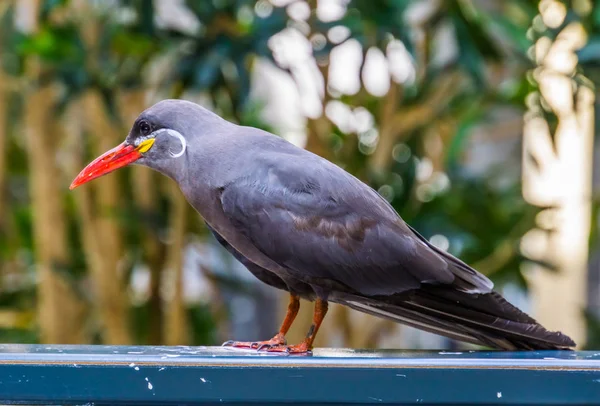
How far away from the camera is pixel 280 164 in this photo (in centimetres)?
188

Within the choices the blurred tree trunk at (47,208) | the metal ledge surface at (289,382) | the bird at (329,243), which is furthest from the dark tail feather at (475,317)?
the blurred tree trunk at (47,208)

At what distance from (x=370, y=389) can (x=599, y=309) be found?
5.91 meters

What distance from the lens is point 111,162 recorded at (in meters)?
2.03

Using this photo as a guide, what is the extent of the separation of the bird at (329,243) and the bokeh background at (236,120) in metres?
1.27

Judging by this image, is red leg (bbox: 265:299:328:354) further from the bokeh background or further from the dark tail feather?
the bokeh background

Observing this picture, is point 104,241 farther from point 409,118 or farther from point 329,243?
point 329,243

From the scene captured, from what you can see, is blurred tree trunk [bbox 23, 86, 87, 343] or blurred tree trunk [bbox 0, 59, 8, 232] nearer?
blurred tree trunk [bbox 23, 86, 87, 343]

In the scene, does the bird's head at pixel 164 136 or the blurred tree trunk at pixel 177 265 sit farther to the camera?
the blurred tree trunk at pixel 177 265

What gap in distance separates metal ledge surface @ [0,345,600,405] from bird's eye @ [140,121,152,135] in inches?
24.3

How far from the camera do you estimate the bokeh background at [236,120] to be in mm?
3244

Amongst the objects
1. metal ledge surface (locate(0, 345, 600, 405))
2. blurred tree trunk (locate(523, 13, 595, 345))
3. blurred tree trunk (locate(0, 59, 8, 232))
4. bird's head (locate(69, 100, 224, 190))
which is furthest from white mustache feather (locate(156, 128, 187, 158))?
blurred tree trunk (locate(0, 59, 8, 232))

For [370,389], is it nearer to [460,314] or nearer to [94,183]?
[460,314]

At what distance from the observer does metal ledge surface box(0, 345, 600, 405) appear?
1.54 metres

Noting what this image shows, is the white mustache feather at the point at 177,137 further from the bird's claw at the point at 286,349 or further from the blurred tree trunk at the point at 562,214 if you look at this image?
the blurred tree trunk at the point at 562,214
